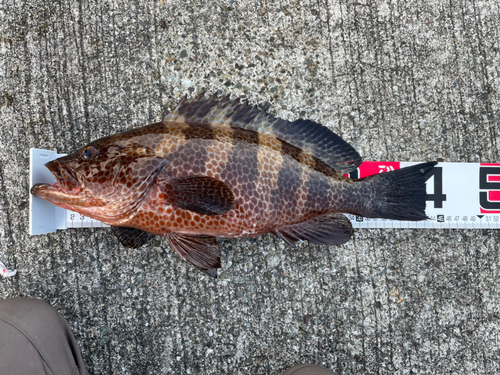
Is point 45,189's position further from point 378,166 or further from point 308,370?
point 378,166

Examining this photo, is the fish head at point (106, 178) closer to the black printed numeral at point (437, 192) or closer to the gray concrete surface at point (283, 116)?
the gray concrete surface at point (283, 116)

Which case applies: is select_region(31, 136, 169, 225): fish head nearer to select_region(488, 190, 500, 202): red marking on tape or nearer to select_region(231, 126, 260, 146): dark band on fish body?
select_region(231, 126, 260, 146): dark band on fish body

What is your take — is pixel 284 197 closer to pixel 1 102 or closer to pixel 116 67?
pixel 116 67

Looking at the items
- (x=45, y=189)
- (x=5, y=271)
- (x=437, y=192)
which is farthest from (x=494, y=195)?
(x=5, y=271)

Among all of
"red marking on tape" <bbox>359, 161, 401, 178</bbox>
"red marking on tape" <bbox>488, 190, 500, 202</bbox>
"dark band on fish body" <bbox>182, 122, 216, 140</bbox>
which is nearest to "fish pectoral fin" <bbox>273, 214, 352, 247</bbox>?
"red marking on tape" <bbox>359, 161, 401, 178</bbox>

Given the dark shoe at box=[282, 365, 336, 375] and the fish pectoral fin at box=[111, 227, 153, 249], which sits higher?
the fish pectoral fin at box=[111, 227, 153, 249]

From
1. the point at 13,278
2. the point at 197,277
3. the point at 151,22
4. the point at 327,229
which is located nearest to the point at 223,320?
the point at 197,277
